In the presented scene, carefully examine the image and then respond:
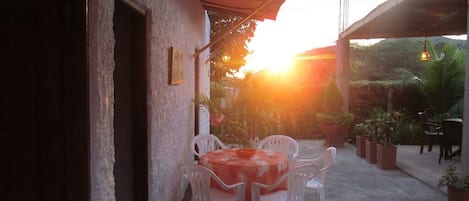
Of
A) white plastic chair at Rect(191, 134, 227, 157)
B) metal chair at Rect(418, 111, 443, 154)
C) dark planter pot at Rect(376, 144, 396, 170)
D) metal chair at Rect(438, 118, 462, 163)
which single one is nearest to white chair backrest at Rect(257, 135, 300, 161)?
white plastic chair at Rect(191, 134, 227, 157)

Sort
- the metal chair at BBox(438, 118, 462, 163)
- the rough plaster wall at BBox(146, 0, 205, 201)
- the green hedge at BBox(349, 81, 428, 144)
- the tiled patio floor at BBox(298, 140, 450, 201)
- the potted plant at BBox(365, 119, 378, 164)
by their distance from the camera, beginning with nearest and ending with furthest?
the rough plaster wall at BBox(146, 0, 205, 201)
the tiled patio floor at BBox(298, 140, 450, 201)
the metal chair at BBox(438, 118, 462, 163)
the potted plant at BBox(365, 119, 378, 164)
the green hedge at BBox(349, 81, 428, 144)

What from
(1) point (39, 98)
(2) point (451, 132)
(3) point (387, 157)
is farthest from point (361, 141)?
(1) point (39, 98)

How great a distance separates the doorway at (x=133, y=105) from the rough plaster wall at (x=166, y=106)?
96mm

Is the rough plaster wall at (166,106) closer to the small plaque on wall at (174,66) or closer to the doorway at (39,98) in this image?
the small plaque on wall at (174,66)

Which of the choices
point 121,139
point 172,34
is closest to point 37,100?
point 121,139

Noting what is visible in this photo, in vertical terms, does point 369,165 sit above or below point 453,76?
below

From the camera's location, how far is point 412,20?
24.5 feet

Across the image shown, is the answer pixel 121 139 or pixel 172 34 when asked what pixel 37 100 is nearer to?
pixel 121 139

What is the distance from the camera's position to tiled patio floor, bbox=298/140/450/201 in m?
4.76

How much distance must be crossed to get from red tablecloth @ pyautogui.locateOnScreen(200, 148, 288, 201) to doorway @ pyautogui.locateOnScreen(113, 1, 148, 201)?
0.92m

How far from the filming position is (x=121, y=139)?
99.3 inches

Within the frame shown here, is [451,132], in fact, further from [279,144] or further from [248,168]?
[248,168]

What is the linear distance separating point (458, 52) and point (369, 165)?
485cm

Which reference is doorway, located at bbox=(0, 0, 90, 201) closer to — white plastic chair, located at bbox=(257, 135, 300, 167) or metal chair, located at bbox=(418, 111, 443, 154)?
white plastic chair, located at bbox=(257, 135, 300, 167)
